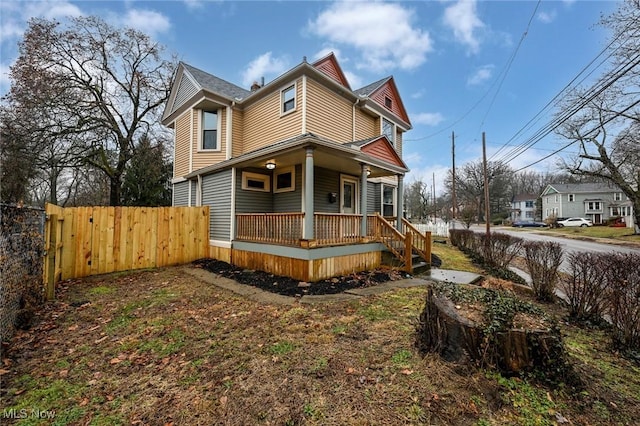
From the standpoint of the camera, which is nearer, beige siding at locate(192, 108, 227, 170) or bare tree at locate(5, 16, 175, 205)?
beige siding at locate(192, 108, 227, 170)

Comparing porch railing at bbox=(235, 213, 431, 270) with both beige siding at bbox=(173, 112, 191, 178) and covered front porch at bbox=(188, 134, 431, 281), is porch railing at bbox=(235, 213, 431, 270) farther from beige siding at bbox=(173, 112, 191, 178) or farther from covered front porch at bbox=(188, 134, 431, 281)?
beige siding at bbox=(173, 112, 191, 178)

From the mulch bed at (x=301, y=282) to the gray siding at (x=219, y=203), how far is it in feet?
4.67

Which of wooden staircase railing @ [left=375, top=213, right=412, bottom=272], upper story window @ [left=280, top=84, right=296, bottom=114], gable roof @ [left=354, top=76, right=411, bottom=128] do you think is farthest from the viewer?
gable roof @ [left=354, top=76, right=411, bottom=128]

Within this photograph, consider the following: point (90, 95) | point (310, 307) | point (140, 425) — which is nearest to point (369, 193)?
point (310, 307)

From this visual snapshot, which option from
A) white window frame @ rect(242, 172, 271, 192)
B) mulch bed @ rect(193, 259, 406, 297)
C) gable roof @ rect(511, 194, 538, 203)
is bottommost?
mulch bed @ rect(193, 259, 406, 297)

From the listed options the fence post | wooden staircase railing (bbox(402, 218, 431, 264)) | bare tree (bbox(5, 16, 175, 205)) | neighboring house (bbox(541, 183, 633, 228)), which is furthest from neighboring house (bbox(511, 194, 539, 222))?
the fence post

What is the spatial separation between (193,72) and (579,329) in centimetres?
1480

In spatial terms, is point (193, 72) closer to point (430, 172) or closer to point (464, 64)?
point (464, 64)

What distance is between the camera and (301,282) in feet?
21.0

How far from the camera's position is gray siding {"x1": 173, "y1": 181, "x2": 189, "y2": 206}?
12.0 m

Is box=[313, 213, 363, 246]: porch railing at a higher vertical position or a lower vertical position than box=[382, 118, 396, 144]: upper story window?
lower

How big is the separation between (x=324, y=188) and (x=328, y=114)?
2783mm

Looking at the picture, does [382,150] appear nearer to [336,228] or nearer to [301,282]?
[336,228]

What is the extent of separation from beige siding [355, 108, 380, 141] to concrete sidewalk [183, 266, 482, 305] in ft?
21.7
